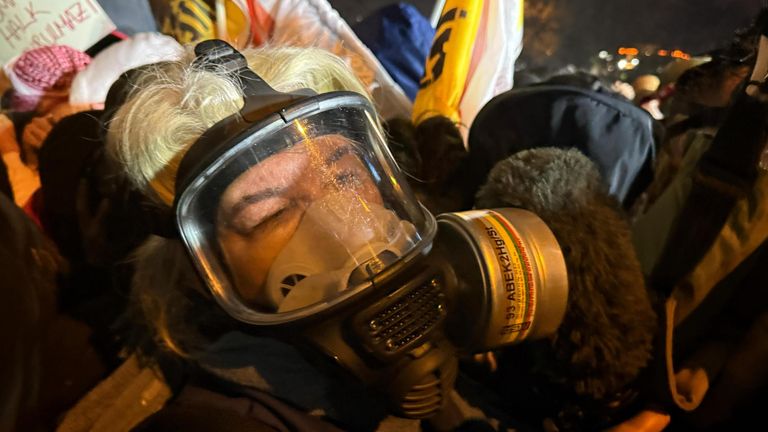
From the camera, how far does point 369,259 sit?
640 millimetres

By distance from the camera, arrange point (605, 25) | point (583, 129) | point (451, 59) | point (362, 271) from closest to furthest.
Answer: point (362, 271) < point (583, 129) < point (451, 59) < point (605, 25)

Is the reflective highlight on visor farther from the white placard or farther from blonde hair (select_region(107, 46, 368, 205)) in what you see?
the white placard

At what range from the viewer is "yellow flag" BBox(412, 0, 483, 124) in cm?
110

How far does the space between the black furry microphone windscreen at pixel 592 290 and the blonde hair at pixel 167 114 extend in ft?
1.33

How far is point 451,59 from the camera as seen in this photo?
1.12m

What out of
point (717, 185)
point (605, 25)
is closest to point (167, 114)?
point (717, 185)

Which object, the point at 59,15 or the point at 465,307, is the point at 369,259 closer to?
the point at 465,307

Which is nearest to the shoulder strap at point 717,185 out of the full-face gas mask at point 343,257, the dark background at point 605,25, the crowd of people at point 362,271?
the crowd of people at point 362,271

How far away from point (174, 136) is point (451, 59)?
645 mm

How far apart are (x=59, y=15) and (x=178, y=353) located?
883 millimetres

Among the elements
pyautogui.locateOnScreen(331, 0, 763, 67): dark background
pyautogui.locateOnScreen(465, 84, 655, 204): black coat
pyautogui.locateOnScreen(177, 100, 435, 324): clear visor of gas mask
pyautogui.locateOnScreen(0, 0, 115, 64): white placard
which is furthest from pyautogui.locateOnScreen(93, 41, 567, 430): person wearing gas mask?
pyautogui.locateOnScreen(331, 0, 763, 67): dark background

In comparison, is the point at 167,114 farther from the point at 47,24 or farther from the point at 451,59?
the point at 47,24

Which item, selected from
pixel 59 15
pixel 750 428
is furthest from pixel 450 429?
pixel 59 15

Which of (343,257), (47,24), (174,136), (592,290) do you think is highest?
(47,24)
